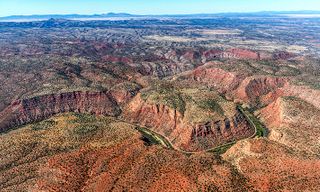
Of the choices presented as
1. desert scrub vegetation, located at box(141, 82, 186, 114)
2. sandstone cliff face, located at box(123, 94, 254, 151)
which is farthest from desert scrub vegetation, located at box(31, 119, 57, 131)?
desert scrub vegetation, located at box(141, 82, 186, 114)

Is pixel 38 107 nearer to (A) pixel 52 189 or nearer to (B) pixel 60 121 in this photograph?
(B) pixel 60 121

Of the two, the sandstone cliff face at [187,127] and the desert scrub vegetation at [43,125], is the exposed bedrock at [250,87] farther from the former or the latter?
the desert scrub vegetation at [43,125]

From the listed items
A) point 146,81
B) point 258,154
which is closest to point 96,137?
point 258,154

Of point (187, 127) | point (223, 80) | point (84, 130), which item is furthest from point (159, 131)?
point (223, 80)

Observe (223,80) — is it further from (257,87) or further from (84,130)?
(84,130)

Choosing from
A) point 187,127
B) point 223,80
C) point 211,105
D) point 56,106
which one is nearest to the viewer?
point 187,127

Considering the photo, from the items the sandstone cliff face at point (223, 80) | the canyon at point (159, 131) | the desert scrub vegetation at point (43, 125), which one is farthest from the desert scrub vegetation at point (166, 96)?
the desert scrub vegetation at point (43, 125)
